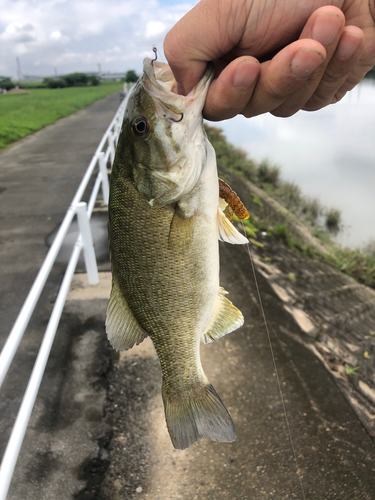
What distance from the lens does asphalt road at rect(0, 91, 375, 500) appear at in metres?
2.85

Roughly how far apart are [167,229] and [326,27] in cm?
87

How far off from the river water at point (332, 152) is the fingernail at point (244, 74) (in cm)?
971

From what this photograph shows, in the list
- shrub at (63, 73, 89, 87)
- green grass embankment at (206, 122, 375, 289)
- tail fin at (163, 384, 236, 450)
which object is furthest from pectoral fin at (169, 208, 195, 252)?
shrub at (63, 73, 89, 87)

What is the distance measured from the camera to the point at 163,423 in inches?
129

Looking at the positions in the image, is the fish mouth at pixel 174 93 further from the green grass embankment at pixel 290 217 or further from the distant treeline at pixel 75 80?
the distant treeline at pixel 75 80

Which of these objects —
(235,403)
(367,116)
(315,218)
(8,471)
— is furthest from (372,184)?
(8,471)

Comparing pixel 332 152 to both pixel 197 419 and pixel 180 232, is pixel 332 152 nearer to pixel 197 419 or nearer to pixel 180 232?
pixel 180 232

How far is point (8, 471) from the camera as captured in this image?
190cm

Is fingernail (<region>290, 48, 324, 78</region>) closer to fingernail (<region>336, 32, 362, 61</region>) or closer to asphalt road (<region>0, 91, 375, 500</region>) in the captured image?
fingernail (<region>336, 32, 362, 61</region>)

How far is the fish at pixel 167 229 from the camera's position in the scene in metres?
1.46

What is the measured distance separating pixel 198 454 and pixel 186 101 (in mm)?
2862

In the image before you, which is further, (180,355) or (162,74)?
(180,355)

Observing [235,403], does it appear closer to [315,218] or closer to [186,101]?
[186,101]

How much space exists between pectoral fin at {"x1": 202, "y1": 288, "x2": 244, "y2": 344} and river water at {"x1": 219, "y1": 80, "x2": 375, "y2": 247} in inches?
384
